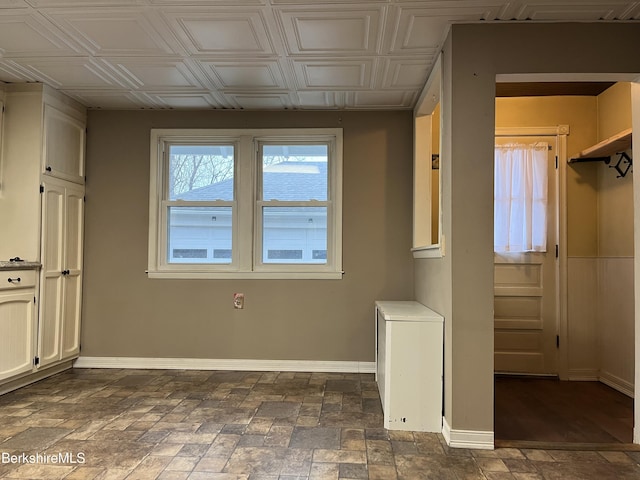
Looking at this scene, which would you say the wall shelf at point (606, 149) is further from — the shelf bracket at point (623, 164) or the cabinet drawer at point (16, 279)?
the cabinet drawer at point (16, 279)

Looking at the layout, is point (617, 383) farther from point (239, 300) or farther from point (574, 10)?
point (239, 300)

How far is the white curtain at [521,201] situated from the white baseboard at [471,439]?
6.03 ft

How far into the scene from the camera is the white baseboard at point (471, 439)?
7.55ft

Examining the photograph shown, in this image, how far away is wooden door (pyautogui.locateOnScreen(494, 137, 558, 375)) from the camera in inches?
147

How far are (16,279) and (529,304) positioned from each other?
13.6 feet

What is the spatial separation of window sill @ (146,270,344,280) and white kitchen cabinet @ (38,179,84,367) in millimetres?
659

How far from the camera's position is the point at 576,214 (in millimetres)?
3705

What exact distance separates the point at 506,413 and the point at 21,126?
419 cm

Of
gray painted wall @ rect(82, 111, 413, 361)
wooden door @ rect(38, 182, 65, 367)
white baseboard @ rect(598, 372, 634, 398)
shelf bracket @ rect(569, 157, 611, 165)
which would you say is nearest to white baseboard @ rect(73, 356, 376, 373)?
gray painted wall @ rect(82, 111, 413, 361)

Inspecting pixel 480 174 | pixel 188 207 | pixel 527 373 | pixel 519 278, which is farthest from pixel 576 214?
pixel 188 207

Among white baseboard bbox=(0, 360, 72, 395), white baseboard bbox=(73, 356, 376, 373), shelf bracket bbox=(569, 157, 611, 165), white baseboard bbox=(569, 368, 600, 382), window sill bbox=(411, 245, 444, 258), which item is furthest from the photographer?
white baseboard bbox=(73, 356, 376, 373)

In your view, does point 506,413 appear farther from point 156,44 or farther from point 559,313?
point 156,44

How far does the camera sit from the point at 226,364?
3855 millimetres

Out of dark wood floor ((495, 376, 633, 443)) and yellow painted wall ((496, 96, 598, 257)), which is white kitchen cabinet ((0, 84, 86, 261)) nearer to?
dark wood floor ((495, 376, 633, 443))
